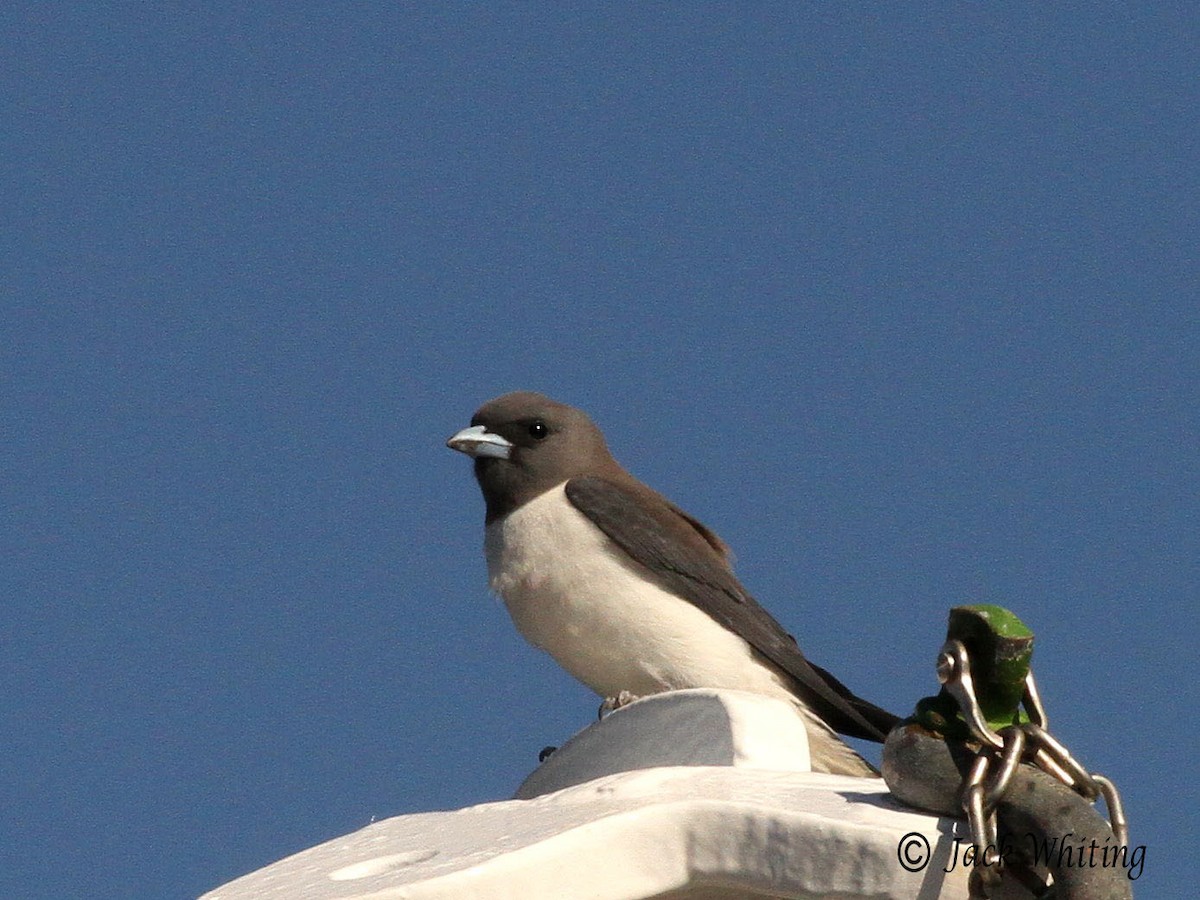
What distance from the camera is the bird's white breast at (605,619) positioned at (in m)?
9.23

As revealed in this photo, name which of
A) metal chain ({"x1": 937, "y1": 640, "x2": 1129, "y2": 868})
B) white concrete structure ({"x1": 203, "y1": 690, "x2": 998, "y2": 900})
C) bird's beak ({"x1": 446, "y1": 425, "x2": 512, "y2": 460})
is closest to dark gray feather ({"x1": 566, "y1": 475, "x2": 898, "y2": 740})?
bird's beak ({"x1": 446, "y1": 425, "x2": 512, "y2": 460})

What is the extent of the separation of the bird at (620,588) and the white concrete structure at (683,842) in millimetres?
3322

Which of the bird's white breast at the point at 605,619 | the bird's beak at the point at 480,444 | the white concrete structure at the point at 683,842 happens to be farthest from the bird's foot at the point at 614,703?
the white concrete structure at the point at 683,842

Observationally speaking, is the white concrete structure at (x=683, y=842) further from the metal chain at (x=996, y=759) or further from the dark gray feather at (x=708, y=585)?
the dark gray feather at (x=708, y=585)

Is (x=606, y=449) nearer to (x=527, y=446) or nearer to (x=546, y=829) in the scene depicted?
(x=527, y=446)

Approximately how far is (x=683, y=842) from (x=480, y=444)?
5570 millimetres

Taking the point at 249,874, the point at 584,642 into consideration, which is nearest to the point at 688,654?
the point at 584,642

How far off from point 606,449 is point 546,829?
227 inches

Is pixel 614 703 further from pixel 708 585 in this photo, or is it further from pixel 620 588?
pixel 708 585

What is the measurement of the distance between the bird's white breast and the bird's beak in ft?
1.63

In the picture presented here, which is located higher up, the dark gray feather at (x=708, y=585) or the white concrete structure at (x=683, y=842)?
the dark gray feather at (x=708, y=585)

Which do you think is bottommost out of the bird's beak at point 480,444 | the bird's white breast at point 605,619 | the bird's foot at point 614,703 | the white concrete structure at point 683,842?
the white concrete structure at point 683,842

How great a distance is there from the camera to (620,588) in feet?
30.7

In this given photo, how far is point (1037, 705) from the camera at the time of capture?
4277 millimetres
